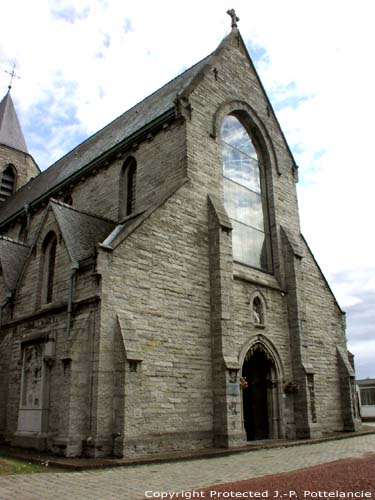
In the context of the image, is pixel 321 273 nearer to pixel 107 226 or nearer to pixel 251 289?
pixel 251 289

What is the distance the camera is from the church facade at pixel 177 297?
11633 mm

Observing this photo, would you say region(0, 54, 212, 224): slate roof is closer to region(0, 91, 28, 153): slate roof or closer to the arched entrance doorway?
the arched entrance doorway

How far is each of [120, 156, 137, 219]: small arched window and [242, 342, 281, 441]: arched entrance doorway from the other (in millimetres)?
6871

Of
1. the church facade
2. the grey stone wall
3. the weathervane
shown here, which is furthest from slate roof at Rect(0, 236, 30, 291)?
the grey stone wall

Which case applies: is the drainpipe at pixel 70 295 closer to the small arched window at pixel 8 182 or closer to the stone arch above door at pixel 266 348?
the stone arch above door at pixel 266 348

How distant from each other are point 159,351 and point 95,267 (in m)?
2.84

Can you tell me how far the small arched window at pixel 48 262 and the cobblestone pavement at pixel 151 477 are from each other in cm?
663

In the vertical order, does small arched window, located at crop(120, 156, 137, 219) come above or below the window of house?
above

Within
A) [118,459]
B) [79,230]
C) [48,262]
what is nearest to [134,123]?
[79,230]

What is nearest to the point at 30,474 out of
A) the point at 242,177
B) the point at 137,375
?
the point at 137,375

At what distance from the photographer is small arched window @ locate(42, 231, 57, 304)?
14.7 meters

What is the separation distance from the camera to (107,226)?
627 inches

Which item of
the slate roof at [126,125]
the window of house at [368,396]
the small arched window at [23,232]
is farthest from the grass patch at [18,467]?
the window of house at [368,396]

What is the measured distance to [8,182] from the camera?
34.7m
